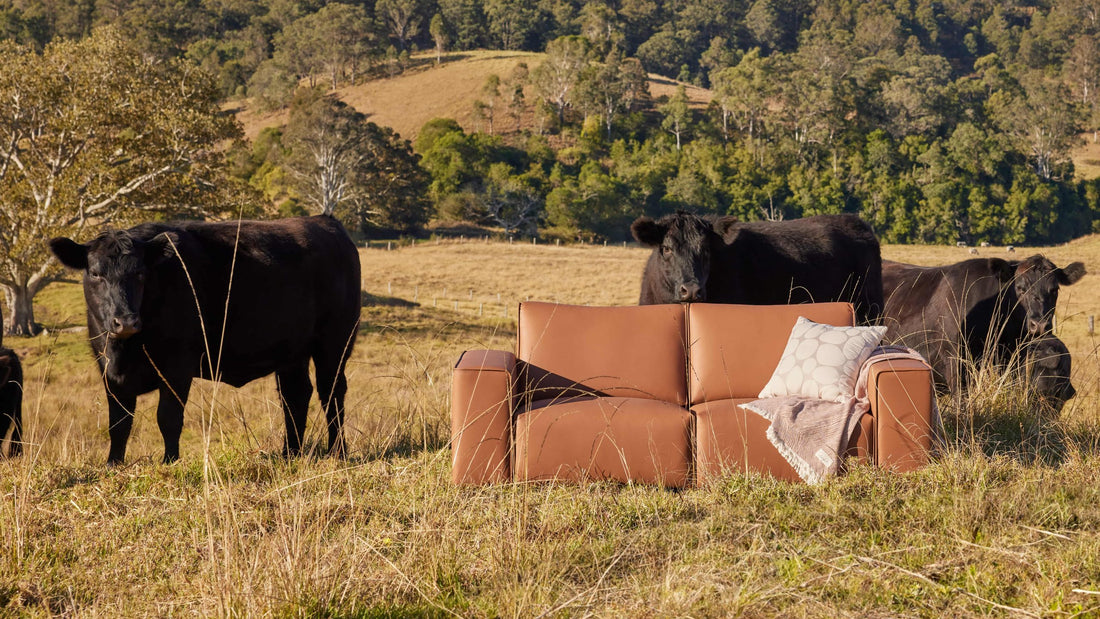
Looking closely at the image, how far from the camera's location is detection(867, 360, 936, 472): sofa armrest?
4.91m

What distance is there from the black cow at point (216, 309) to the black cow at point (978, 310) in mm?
4501

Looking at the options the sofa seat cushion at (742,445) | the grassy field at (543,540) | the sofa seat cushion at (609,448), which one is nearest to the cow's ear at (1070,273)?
the grassy field at (543,540)

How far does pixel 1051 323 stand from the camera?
24.9ft

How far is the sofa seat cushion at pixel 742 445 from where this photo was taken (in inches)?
195

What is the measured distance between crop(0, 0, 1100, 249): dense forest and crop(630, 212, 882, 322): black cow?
130 ft

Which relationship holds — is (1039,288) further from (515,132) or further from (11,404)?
(515,132)

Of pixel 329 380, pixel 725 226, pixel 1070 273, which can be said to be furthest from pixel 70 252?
pixel 1070 273

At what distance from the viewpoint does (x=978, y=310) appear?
793cm

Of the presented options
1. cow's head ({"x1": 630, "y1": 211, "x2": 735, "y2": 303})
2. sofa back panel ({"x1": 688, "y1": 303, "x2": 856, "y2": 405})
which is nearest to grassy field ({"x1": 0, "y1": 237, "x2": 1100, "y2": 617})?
sofa back panel ({"x1": 688, "y1": 303, "x2": 856, "y2": 405})

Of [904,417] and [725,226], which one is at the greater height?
[725,226]

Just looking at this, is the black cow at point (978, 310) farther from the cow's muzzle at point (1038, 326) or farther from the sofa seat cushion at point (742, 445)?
the sofa seat cushion at point (742, 445)

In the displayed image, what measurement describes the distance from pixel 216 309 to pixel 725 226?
163 inches

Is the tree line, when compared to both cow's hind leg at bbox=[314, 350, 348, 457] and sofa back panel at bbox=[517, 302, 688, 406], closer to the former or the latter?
cow's hind leg at bbox=[314, 350, 348, 457]

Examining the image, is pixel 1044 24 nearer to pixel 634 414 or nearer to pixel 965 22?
pixel 965 22
